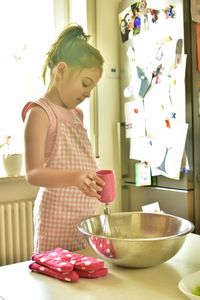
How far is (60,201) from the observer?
125cm

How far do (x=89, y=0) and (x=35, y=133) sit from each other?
1415 millimetres

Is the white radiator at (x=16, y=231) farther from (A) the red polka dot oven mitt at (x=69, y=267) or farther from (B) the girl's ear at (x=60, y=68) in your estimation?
(A) the red polka dot oven mitt at (x=69, y=267)

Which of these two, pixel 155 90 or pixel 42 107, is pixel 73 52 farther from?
pixel 155 90

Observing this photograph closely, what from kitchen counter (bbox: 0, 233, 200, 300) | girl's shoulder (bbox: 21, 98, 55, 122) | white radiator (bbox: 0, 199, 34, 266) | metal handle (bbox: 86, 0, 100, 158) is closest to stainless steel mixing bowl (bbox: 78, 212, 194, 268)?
kitchen counter (bbox: 0, 233, 200, 300)

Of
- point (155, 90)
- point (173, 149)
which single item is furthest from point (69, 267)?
point (155, 90)

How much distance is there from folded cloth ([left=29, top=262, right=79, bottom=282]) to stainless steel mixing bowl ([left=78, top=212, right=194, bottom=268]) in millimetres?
99

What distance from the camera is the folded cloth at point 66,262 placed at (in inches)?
36.1

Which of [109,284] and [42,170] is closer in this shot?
[109,284]

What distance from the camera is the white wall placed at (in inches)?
93.9

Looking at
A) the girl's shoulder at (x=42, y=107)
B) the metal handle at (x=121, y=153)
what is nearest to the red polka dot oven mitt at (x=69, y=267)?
the girl's shoulder at (x=42, y=107)

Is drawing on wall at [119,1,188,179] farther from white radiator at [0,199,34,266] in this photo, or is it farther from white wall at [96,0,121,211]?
white radiator at [0,199,34,266]

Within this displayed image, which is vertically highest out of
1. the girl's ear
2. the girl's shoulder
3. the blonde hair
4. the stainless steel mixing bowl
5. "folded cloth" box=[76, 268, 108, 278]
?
the blonde hair

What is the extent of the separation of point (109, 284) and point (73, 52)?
2.37 ft

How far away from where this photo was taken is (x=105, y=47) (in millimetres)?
2396
